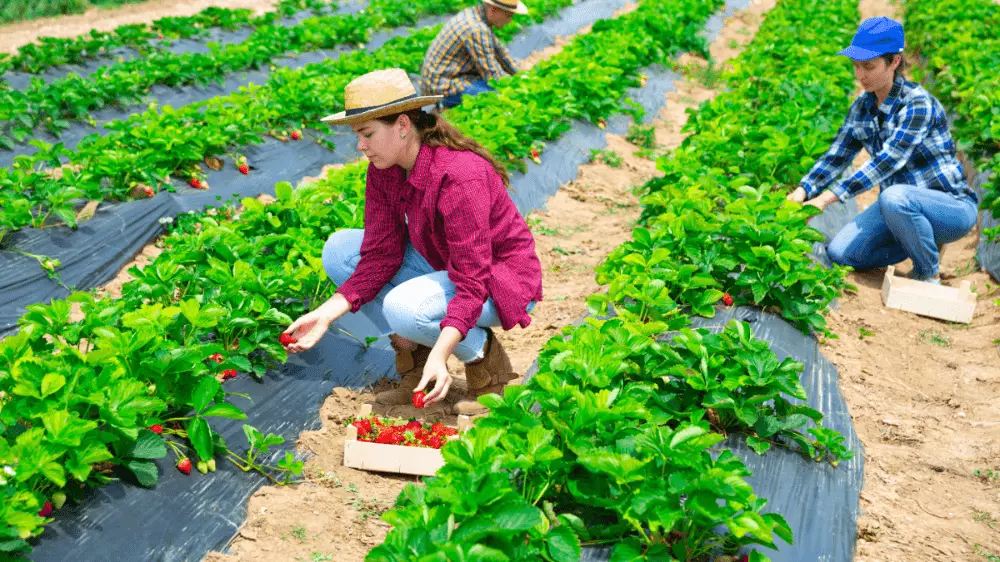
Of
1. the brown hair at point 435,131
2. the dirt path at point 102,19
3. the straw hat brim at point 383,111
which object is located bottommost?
the dirt path at point 102,19

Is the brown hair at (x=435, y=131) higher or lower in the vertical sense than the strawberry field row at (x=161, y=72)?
higher

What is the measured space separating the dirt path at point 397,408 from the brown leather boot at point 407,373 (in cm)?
5

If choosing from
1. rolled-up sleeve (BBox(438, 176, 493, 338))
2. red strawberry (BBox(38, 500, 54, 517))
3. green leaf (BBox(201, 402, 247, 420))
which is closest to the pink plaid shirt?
rolled-up sleeve (BBox(438, 176, 493, 338))

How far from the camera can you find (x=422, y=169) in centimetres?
317

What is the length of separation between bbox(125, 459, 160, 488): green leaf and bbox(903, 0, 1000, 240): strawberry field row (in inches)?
190

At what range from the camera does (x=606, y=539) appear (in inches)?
90.3

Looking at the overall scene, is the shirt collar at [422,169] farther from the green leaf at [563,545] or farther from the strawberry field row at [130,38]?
the strawberry field row at [130,38]

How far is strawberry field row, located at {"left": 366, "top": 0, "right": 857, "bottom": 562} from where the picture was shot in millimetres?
2064

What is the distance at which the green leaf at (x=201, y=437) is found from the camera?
9.08ft

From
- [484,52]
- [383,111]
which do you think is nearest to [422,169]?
[383,111]

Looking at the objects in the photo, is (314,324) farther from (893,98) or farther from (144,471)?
(893,98)

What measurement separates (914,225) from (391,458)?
122 inches

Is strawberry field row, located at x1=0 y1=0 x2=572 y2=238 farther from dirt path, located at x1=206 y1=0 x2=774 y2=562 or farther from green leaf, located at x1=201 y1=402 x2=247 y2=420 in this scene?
green leaf, located at x1=201 y1=402 x2=247 y2=420

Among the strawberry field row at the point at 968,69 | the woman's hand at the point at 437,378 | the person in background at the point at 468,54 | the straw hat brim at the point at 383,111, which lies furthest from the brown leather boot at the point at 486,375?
the person in background at the point at 468,54
